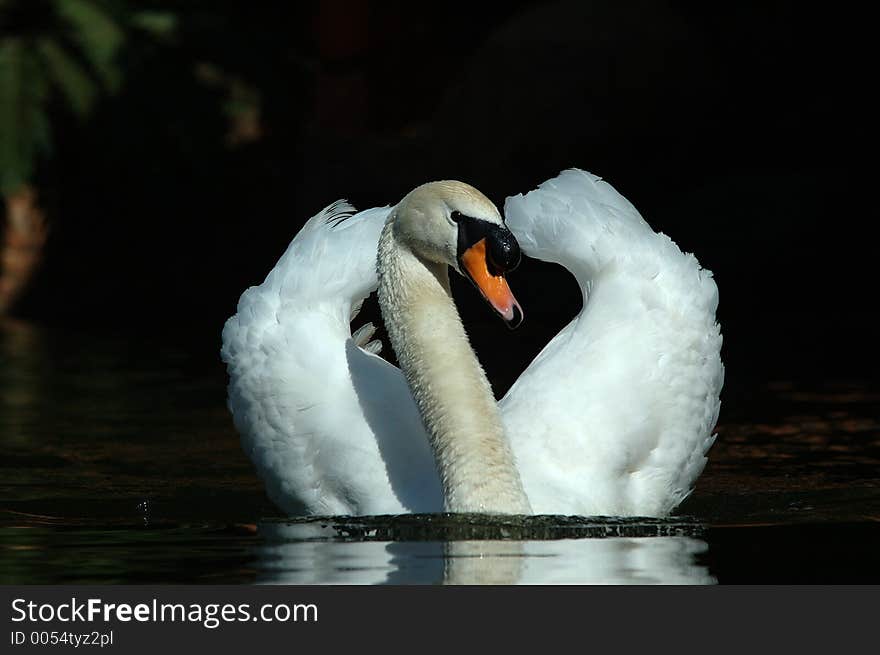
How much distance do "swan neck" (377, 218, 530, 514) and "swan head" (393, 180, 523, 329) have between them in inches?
4.9

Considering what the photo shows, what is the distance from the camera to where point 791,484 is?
756 centimetres

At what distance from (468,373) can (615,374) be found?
85 cm

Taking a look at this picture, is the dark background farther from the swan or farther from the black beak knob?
the black beak knob

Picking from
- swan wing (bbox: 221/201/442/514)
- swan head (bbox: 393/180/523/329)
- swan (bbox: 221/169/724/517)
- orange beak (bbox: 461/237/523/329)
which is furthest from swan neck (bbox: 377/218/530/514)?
orange beak (bbox: 461/237/523/329)

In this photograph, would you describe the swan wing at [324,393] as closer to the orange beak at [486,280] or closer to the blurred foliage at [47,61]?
the orange beak at [486,280]

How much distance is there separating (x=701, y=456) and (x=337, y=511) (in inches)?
58.5

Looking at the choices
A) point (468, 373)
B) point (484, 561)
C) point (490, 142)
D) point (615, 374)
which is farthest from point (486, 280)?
point (490, 142)

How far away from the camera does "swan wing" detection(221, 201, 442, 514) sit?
6469mm

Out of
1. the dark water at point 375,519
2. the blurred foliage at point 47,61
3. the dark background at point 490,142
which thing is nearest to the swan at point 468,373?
the dark water at point 375,519

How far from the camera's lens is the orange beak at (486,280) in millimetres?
5508

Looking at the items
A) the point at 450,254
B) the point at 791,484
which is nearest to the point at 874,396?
the point at 791,484

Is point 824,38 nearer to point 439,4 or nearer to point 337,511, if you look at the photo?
point 439,4

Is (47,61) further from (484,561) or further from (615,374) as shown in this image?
(484,561)

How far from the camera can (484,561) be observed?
5.48m
